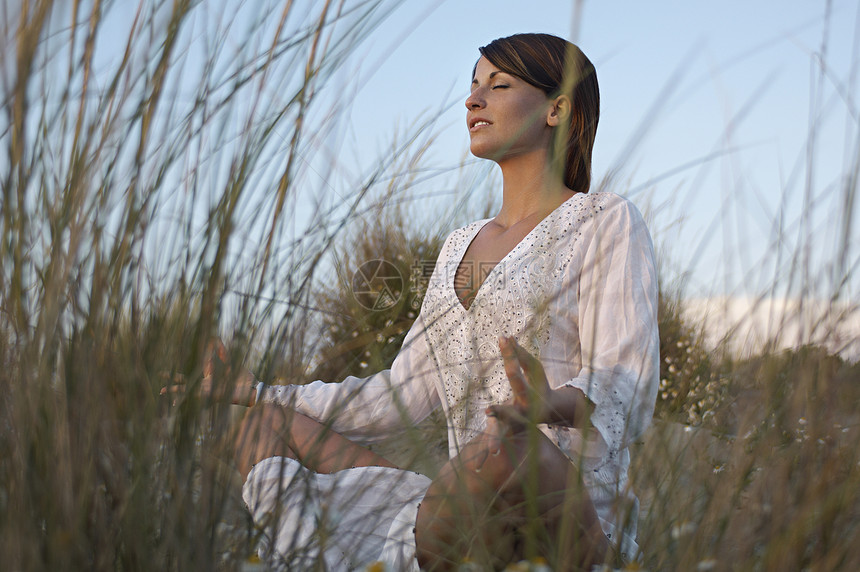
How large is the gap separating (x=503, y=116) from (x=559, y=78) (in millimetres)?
187

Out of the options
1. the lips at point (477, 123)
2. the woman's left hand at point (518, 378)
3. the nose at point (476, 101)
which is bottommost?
the woman's left hand at point (518, 378)

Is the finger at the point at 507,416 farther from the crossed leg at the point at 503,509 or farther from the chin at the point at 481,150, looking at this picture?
the chin at the point at 481,150

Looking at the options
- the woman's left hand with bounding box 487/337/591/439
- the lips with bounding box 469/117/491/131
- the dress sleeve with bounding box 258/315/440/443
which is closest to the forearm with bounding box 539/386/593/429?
the woman's left hand with bounding box 487/337/591/439

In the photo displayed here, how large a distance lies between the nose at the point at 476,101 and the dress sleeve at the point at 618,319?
46cm

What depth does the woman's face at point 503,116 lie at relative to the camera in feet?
6.26

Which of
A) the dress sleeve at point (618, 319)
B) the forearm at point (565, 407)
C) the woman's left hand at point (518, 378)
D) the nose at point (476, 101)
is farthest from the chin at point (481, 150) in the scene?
the woman's left hand at point (518, 378)

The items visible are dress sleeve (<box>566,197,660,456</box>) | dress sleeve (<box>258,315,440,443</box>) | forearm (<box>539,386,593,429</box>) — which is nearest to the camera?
forearm (<box>539,386,593,429</box>)

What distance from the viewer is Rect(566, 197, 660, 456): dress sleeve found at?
1.33m

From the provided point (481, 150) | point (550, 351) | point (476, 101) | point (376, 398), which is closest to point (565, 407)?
point (550, 351)

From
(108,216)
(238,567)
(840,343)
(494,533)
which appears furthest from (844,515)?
(108,216)

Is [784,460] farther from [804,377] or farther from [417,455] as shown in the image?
[417,455]

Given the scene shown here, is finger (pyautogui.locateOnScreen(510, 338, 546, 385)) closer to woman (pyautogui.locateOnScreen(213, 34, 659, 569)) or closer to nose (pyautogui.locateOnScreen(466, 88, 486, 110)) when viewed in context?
woman (pyautogui.locateOnScreen(213, 34, 659, 569))

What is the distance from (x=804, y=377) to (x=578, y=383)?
0.45 meters

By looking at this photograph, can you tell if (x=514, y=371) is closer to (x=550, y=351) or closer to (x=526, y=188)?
(x=550, y=351)
